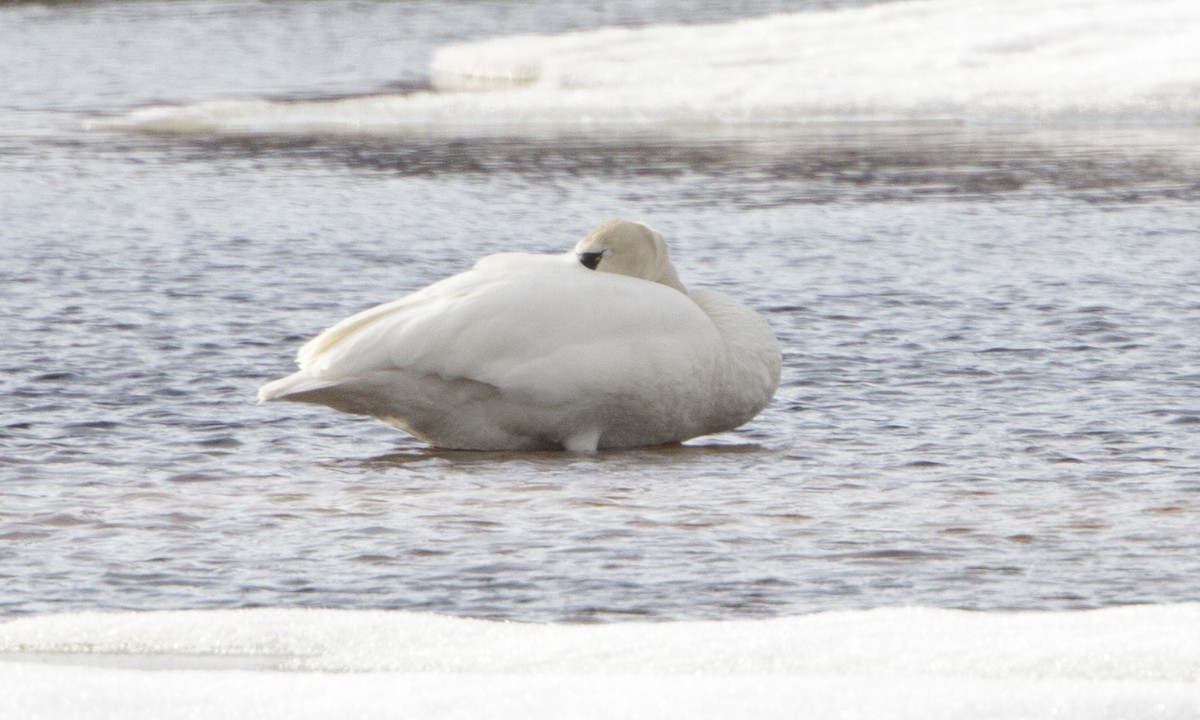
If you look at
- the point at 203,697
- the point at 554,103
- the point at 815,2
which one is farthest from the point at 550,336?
the point at 815,2

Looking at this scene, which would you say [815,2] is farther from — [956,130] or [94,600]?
[94,600]

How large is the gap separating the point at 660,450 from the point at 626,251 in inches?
28.4

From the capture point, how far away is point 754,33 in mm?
22969

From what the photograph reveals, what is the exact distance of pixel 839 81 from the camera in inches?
749

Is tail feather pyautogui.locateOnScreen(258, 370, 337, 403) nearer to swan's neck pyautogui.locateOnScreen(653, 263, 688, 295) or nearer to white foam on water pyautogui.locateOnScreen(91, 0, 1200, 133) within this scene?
swan's neck pyautogui.locateOnScreen(653, 263, 688, 295)

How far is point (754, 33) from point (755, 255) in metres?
13.2

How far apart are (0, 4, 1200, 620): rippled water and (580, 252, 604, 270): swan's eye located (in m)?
0.71

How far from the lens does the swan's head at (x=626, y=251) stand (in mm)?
6766

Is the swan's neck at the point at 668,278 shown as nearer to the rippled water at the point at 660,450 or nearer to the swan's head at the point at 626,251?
the swan's head at the point at 626,251

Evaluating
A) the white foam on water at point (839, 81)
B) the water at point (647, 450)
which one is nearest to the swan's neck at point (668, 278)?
the water at point (647, 450)

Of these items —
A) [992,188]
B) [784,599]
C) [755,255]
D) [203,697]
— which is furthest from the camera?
[992,188]

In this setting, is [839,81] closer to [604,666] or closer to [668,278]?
[668,278]

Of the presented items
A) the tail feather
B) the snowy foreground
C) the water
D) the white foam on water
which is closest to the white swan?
the tail feather

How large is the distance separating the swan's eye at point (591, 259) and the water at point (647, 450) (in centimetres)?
72
